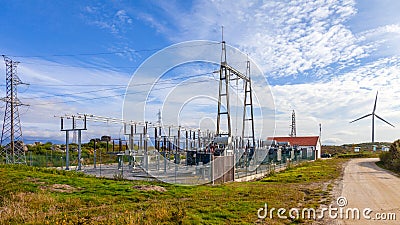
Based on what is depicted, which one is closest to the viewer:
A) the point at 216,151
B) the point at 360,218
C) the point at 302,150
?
the point at 360,218

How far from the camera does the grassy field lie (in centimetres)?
867

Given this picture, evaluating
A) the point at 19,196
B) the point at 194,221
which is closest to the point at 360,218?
the point at 194,221

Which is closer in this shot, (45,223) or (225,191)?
(45,223)

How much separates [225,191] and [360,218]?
609 centimetres

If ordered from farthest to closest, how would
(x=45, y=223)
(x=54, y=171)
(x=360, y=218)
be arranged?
(x=54, y=171) → (x=360, y=218) → (x=45, y=223)

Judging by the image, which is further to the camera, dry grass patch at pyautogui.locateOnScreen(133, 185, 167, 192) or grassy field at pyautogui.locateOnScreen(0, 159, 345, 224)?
dry grass patch at pyautogui.locateOnScreen(133, 185, 167, 192)

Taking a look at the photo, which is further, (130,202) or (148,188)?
(148,188)

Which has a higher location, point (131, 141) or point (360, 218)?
point (131, 141)

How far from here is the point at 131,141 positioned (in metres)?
27.2

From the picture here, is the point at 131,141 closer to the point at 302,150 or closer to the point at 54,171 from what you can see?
the point at 54,171

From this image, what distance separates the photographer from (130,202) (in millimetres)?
11617

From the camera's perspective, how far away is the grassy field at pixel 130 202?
28.5ft

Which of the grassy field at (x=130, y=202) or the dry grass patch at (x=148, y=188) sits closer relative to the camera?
the grassy field at (x=130, y=202)

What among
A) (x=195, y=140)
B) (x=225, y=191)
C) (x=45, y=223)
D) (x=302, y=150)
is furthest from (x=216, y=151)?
(x=302, y=150)
